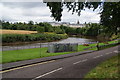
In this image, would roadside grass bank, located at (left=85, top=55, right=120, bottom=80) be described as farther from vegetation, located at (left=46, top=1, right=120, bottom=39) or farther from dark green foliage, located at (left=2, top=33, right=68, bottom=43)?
dark green foliage, located at (left=2, top=33, right=68, bottom=43)

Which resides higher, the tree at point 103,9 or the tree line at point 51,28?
the tree line at point 51,28

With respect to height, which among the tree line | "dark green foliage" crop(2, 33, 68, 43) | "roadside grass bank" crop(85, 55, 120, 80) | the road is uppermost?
the tree line

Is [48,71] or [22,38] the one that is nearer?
[48,71]

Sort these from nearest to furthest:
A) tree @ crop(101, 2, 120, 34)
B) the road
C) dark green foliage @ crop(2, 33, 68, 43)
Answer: the road
tree @ crop(101, 2, 120, 34)
dark green foliage @ crop(2, 33, 68, 43)

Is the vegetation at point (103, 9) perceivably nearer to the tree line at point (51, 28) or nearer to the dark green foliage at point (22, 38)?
the tree line at point (51, 28)

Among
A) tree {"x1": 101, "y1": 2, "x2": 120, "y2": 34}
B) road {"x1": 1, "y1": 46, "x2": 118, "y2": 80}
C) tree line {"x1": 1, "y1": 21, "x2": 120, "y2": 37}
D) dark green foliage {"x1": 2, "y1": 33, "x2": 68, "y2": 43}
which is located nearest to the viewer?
road {"x1": 1, "y1": 46, "x2": 118, "y2": 80}

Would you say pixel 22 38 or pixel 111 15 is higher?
pixel 111 15

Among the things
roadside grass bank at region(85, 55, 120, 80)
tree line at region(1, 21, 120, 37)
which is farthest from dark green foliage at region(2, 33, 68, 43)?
roadside grass bank at region(85, 55, 120, 80)

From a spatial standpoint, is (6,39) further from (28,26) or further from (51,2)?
(28,26)

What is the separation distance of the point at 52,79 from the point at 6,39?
47.3 metres

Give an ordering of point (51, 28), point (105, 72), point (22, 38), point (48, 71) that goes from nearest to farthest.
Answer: point (105, 72) → point (48, 71) → point (22, 38) → point (51, 28)

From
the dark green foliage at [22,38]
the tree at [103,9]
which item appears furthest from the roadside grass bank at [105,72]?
the dark green foliage at [22,38]

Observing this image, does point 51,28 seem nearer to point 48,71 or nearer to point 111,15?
point 111,15

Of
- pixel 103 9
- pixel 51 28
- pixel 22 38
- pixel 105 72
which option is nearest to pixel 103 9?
pixel 103 9
